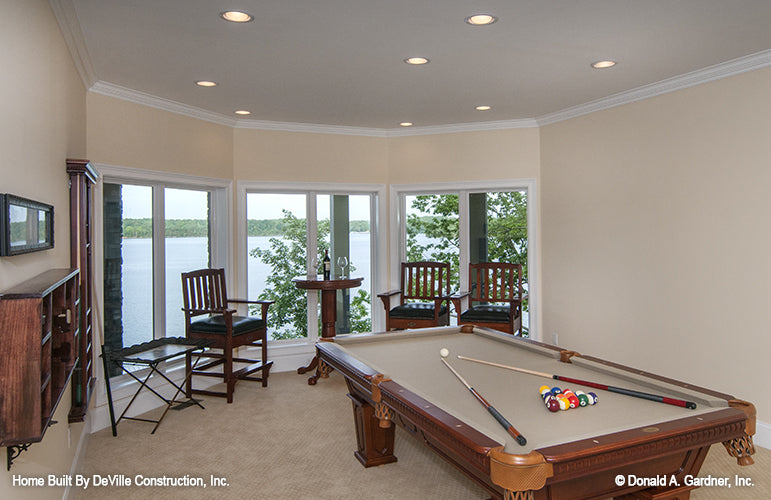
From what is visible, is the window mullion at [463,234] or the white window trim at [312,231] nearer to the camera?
the white window trim at [312,231]

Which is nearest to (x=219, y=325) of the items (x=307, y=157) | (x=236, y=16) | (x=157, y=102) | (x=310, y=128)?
(x=157, y=102)

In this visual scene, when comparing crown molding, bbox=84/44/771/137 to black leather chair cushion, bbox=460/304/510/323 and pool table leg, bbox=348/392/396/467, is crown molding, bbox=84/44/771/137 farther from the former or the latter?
pool table leg, bbox=348/392/396/467

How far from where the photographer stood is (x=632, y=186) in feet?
15.2

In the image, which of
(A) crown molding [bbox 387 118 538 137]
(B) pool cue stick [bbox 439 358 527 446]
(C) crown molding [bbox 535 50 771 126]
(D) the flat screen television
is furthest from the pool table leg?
(A) crown molding [bbox 387 118 538 137]

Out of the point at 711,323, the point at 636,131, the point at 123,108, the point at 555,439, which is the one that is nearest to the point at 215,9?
the point at 123,108

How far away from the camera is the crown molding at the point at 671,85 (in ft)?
12.0

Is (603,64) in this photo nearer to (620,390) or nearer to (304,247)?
(620,390)

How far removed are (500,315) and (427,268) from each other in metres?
1.09

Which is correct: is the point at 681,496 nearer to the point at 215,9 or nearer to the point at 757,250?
the point at 757,250

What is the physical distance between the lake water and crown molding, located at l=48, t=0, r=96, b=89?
1.43m

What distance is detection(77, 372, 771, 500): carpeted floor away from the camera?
3.06 metres

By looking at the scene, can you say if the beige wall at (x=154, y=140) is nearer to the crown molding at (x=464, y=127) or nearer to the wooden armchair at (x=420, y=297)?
the crown molding at (x=464, y=127)

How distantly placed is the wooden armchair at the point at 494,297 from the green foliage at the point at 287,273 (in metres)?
1.68

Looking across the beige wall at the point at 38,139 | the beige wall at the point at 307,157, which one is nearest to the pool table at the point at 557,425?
the beige wall at the point at 38,139
